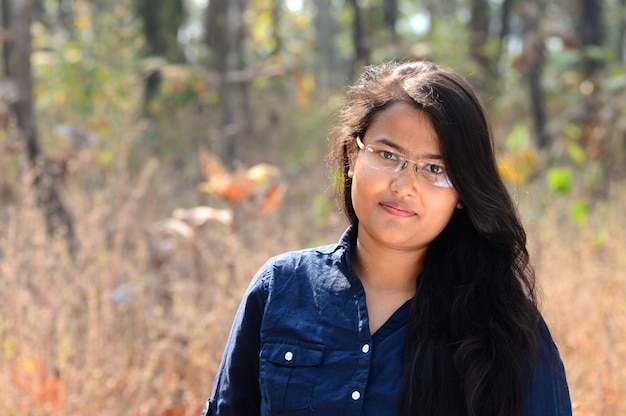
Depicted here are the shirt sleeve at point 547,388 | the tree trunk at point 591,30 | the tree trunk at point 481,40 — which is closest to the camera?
the shirt sleeve at point 547,388

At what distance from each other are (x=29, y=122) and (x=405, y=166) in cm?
334

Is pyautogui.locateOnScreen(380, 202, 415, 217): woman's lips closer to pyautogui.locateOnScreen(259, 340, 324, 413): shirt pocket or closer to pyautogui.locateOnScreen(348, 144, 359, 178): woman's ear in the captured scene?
pyautogui.locateOnScreen(348, 144, 359, 178): woman's ear

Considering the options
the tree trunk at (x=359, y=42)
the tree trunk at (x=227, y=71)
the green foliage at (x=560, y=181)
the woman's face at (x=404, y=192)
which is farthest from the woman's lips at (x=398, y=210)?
the tree trunk at (x=359, y=42)

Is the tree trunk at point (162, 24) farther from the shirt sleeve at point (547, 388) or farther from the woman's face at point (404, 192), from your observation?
the shirt sleeve at point (547, 388)

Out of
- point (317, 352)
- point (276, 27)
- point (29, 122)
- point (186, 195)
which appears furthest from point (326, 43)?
point (317, 352)

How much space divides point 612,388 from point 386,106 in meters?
1.70

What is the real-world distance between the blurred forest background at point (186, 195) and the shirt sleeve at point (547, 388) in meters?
0.50

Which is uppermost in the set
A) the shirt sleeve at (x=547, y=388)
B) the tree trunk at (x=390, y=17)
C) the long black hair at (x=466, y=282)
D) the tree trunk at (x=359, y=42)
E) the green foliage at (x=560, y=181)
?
the tree trunk at (x=390, y=17)

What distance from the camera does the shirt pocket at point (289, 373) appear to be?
143 cm

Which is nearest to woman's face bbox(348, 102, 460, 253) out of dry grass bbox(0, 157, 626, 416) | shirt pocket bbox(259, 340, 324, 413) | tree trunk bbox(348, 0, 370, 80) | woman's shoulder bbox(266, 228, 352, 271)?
woman's shoulder bbox(266, 228, 352, 271)

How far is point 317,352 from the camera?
1443mm

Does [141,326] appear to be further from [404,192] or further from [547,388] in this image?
[547,388]

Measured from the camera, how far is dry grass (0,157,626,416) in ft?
8.79

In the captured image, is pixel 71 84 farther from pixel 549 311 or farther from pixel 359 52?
pixel 549 311
